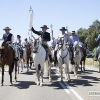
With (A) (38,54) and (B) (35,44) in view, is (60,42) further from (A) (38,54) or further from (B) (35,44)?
(B) (35,44)

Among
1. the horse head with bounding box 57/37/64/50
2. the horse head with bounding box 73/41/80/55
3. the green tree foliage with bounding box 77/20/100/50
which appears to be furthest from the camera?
the green tree foliage with bounding box 77/20/100/50

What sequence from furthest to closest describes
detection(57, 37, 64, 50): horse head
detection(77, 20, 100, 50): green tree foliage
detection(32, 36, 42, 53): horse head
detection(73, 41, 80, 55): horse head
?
detection(77, 20, 100, 50): green tree foliage
detection(73, 41, 80, 55): horse head
detection(57, 37, 64, 50): horse head
detection(32, 36, 42, 53): horse head

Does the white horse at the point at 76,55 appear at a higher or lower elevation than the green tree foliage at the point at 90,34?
lower

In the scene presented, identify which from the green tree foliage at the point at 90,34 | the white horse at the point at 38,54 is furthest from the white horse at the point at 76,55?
the green tree foliage at the point at 90,34

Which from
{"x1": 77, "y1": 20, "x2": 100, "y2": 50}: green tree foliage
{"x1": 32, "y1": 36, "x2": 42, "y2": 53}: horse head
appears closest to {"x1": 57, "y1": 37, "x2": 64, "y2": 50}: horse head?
A: {"x1": 32, "y1": 36, "x2": 42, "y2": 53}: horse head

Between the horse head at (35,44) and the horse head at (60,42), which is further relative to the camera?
the horse head at (60,42)

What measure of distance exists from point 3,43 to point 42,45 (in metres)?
2.08

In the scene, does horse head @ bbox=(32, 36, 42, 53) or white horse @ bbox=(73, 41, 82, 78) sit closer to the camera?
horse head @ bbox=(32, 36, 42, 53)

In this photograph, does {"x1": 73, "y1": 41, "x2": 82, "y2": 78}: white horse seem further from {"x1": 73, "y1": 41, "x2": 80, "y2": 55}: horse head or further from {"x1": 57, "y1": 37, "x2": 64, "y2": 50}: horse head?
{"x1": 57, "y1": 37, "x2": 64, "y2": 50}: horse head

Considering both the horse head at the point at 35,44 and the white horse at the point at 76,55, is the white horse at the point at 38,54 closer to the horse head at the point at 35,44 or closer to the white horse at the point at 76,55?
the horse head at the point at 35,44

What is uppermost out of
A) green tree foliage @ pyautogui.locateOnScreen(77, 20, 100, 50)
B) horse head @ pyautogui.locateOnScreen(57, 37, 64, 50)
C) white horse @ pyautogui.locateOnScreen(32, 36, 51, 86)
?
green tree foliage @ pyautogui.locateOnScreen(77, 20, 100, 50)

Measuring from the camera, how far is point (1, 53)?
1367 cm

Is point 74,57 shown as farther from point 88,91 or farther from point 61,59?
point 88,91

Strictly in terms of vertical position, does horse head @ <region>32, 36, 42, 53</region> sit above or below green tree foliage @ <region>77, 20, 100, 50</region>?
below
